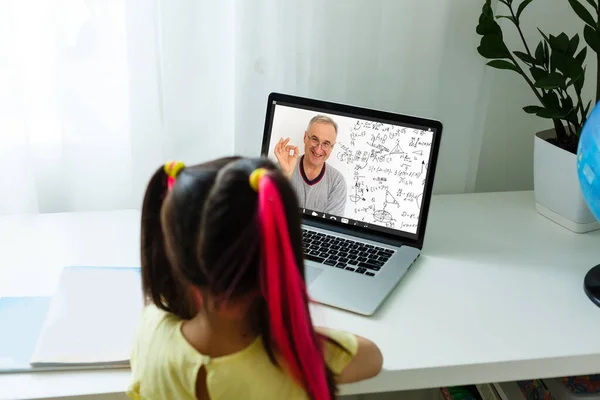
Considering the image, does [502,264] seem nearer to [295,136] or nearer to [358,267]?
[358,267]

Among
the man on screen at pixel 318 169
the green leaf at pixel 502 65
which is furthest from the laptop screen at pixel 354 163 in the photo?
the green leaf at pixel 502 65

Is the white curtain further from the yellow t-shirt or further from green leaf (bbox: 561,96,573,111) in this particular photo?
the yellow t-shirt

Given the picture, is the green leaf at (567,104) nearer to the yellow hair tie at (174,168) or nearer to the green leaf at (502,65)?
the green leaf at (502,65)

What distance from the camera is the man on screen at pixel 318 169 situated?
3.79 feet

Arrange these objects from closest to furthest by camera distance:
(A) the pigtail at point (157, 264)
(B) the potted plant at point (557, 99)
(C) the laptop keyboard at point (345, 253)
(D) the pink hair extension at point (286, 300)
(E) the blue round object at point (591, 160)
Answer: (D) the pink hair extension at point (286, 300) → (A) the pigtail at point (157, 264) → (E) the blue round object at point (591, 160) → (C) the laptop keyboard at point (345, 253) → (B) the potted plant at point (557, 99)

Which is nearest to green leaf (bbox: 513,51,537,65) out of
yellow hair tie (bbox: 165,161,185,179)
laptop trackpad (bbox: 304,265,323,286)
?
laptop trackpad (bbox: 304,265,323,286)

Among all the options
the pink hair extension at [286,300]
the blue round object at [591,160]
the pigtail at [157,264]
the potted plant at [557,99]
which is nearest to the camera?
the pink hair extension at [286,300]

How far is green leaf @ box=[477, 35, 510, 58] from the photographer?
120 centimetres

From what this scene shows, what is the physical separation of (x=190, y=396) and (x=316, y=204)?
0.48m

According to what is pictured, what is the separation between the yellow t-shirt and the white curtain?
0.51 meters

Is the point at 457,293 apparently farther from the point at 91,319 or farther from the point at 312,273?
the point at 91,319

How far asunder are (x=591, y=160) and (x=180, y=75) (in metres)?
0.64

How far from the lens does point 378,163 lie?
1.14 metres

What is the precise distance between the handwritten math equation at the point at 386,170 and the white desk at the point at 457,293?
0.27ft
